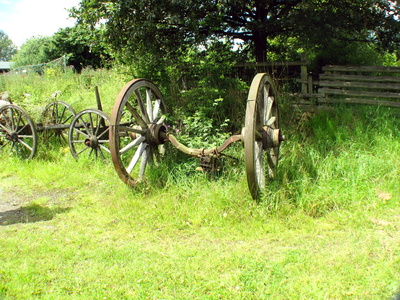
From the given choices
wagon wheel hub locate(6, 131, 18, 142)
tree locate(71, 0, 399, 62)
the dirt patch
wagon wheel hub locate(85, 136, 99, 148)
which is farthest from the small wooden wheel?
tree locate(71, 0, 399, 62)

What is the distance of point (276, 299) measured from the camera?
2.96 metres

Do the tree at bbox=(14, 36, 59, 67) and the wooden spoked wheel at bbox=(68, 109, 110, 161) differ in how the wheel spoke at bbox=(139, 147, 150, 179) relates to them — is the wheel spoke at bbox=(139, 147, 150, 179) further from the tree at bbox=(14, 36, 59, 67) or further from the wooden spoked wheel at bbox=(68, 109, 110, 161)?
the tree at bbox=(14, 36, 59, 67)

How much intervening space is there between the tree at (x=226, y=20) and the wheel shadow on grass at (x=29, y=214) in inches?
143

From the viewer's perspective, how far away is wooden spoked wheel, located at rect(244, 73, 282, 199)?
4.01m

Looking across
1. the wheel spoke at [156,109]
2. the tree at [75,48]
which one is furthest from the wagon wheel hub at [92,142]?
the tree at [75,48]

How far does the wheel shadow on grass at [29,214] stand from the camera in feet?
15.7

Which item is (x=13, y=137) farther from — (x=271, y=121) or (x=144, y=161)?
(x=271, y=121)

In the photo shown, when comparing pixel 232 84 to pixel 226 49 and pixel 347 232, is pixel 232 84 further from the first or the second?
pixel 347 232

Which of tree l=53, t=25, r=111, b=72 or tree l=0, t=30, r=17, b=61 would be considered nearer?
tree l=53, t=25, r=111, b=72

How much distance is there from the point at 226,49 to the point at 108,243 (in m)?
4.97

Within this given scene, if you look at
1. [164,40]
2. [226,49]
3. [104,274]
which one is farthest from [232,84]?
[104,274]

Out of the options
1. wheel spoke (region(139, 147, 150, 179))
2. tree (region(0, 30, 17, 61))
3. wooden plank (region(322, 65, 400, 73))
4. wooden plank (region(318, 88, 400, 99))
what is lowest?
wheel spoke (region(139, 147, 150, 179))

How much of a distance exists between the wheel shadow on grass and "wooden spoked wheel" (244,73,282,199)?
104 inches

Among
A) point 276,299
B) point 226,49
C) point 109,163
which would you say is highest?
point 226,49
